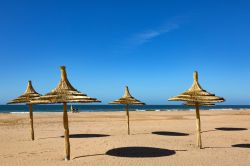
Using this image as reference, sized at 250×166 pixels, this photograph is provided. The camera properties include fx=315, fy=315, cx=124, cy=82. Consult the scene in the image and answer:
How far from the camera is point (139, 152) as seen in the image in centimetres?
1271

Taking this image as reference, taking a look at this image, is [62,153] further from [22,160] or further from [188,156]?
[188,156]

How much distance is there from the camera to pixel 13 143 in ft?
50.0

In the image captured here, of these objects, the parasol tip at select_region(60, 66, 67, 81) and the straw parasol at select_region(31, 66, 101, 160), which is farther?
the parasol tip at select_region(60, 66, 67, 81)

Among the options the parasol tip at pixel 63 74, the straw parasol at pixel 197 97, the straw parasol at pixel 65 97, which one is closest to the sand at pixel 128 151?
the straw parasol at pixel 65 97

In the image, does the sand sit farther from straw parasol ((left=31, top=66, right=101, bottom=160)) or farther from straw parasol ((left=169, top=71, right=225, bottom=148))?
straw parasol ((left=169, top=71, right=225, bottom=148))

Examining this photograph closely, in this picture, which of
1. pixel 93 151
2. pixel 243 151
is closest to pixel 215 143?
pixel 243 151

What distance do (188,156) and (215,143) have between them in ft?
12.8

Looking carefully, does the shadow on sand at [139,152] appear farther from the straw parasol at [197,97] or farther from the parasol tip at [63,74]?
the parasol tip at [63,74]

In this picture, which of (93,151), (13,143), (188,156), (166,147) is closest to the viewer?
(188,156)

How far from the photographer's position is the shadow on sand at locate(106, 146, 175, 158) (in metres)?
12.1

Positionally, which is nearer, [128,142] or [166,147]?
[166,147]

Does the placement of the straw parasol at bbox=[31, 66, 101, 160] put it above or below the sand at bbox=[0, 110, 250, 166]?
above

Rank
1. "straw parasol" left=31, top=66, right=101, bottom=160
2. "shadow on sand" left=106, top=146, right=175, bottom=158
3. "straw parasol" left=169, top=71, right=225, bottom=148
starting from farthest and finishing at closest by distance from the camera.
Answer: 1. "straw parasol" left=169, top=71, right=225, bottom=148
2. "shadow on sand" left=106, top=146, right=175, bottom=158
3. "straw parasol" left=31, top=66, right=101, bottom=160

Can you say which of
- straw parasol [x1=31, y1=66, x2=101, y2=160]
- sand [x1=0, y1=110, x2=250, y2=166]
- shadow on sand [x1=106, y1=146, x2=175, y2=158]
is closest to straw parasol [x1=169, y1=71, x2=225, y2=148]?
Answer: sand [x1=0, y1=110, x2=250, y2=166]
